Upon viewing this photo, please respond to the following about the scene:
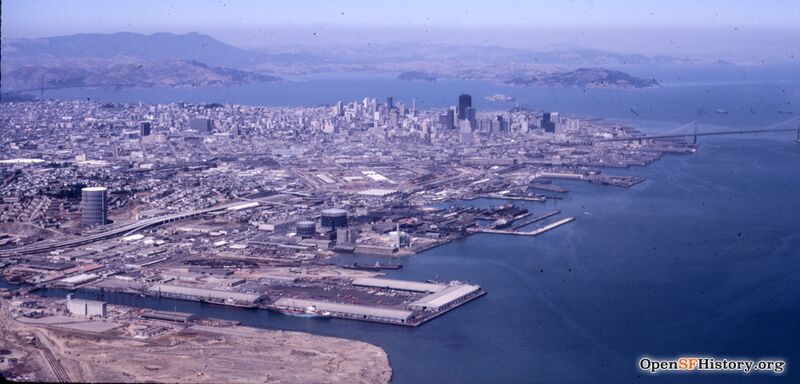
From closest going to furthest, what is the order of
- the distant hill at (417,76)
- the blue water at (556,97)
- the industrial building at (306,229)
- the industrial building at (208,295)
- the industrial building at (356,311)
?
1. the industrial building at (356,311)
2. the industrial building at (208,295)
3. the industrial building at (306,229)
4. the blue water at (556,97)
5. the distant hill at (417,76)

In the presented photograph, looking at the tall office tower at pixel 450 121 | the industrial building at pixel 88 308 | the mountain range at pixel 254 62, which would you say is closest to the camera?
the industrial building at pixel 88 308

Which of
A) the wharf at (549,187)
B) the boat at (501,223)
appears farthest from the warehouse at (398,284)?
the wharf at (549,187)

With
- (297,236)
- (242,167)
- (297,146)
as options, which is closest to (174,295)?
(297,236)

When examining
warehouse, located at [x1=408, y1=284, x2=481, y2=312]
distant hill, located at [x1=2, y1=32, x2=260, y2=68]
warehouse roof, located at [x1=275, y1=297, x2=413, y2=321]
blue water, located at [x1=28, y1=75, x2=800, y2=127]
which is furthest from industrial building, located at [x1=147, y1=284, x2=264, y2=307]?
distant hill, located at [x1=2, y1=32, x2=260, y2=68]

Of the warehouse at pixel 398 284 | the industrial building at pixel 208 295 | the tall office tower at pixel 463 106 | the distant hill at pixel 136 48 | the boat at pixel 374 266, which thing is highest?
the distant hill at pixel 136 48

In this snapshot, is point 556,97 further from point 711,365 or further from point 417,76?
point 711,365

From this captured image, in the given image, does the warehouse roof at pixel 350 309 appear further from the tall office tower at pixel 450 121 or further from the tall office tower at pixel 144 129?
the tall office tower at pixel 450 121
